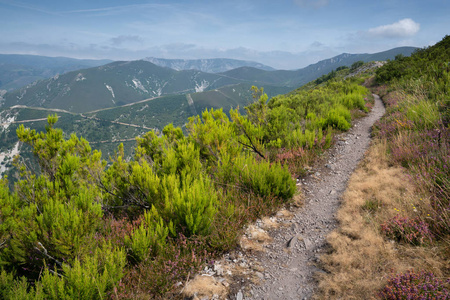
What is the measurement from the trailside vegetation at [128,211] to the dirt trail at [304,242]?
504mm

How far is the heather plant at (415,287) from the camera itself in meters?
1.89

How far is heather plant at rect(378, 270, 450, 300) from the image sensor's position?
6.21ft

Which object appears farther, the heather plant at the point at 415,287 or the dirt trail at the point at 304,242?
the dirt trail at the point at 304,242

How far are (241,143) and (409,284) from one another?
4.31 metres

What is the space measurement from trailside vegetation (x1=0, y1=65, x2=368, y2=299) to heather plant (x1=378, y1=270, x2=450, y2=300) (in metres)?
1.85

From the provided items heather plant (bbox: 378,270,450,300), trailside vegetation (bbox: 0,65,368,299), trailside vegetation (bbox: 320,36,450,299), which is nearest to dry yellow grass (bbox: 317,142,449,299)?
trailside vegetation (bbox: 320,36,450,299)

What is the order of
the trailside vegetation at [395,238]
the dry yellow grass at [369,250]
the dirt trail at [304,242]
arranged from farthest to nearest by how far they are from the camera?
the dirt trail at [304,242]
the dry yellow grass at [369,250]
the trailside vegetation at [395,238]

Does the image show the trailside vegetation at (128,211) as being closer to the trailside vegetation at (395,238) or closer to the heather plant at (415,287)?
the trailside vegetation at (395,238)

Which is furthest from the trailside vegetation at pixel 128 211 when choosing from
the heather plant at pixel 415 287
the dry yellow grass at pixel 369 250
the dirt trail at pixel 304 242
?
the heather plant at pixel 415 287

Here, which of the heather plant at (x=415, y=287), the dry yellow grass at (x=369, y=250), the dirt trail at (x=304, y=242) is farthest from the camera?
the dirt trail at (x=304, y=242)

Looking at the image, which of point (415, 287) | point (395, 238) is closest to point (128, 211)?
point (415, 287)

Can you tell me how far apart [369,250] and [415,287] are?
751mm

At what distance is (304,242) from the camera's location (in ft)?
10.9

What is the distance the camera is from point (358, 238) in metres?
3.05
